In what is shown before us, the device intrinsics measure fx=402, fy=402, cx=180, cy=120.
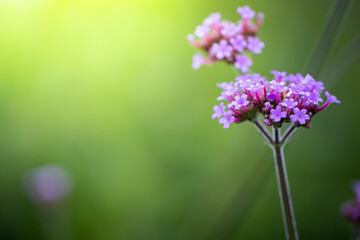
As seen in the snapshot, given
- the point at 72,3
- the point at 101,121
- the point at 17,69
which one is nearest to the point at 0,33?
the point at 17,69

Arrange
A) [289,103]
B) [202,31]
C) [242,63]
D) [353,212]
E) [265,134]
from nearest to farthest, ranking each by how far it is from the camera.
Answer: [289,103] → [265,134] → [242,63] → [202,31] → [353,212]

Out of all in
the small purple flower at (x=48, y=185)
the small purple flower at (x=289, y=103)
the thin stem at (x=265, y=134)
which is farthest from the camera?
the small purple flower at (x=48, y=185)

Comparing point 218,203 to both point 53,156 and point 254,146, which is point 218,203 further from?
point 53,156

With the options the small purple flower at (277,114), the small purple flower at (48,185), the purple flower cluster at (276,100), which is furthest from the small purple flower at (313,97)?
the small purple flower at (48,185)

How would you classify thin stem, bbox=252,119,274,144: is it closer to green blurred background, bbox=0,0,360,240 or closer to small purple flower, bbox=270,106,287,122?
small purple flower, bbox=270,106,287,122

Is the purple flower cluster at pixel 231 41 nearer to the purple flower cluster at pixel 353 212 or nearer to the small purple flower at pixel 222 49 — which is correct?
the small purple flower at pixel 222 49

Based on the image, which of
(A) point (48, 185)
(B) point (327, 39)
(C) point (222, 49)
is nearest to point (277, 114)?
(C) point (222, 49)

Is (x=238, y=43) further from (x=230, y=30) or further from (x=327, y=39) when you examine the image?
(x=327, y=39)
